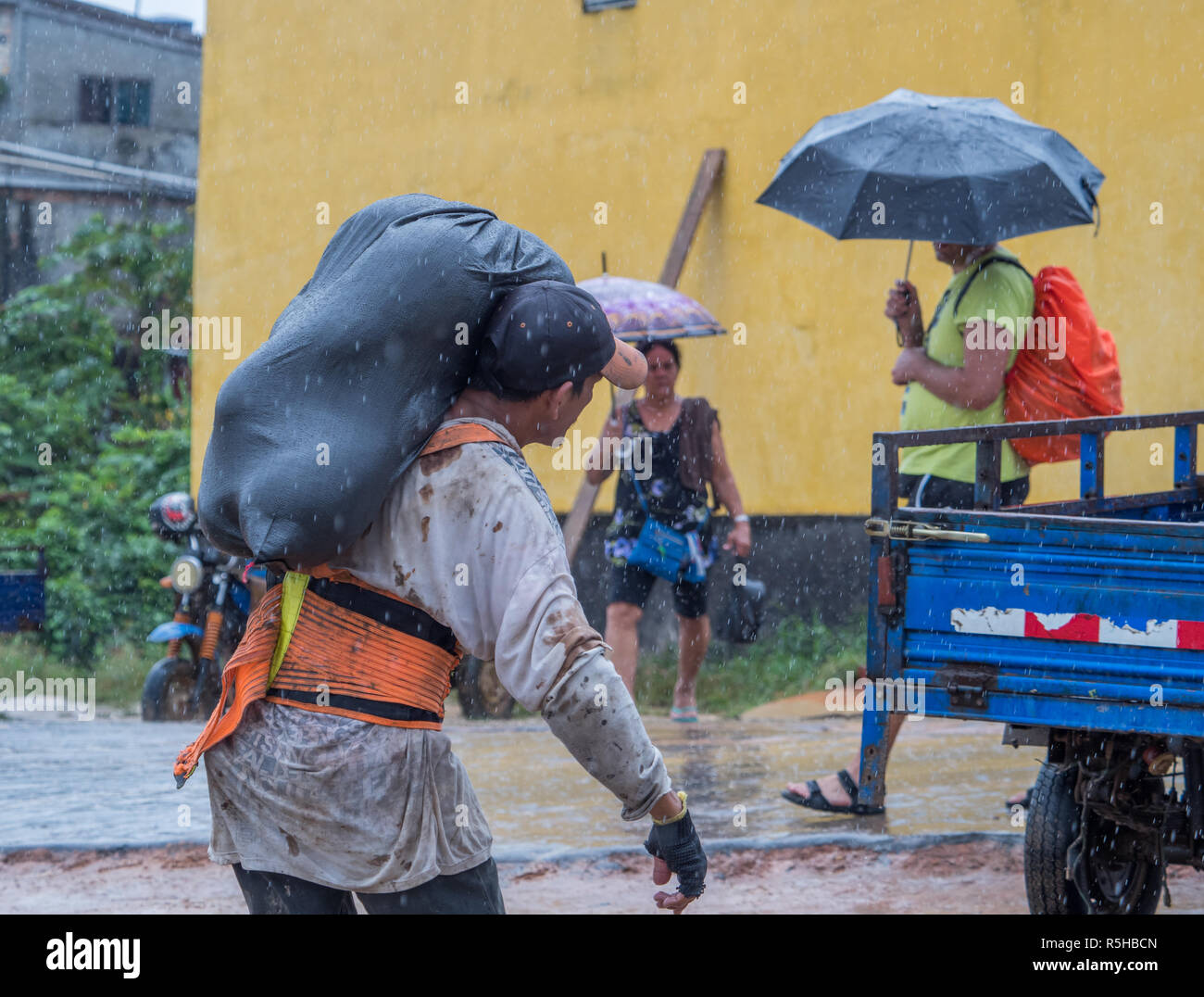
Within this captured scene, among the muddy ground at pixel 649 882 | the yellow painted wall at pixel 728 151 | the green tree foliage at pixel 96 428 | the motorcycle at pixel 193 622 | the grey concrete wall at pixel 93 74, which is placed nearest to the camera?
the muddy ground at pixel 649 882

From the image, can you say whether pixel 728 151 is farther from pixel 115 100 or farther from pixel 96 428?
pixel 115 100

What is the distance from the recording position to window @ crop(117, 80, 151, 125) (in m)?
24.0

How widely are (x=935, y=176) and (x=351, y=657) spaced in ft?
12.6

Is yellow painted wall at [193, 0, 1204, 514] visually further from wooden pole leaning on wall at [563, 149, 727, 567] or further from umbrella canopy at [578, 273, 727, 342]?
umbrella canopy at [578, 273, 727, 342]

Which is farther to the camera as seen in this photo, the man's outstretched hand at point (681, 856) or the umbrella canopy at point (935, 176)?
the umbrella canopy at point (935, 176)

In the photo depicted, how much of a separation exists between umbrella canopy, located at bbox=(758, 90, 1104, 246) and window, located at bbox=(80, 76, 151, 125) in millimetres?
19632

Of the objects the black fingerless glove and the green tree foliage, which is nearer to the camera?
the black fingerless glove

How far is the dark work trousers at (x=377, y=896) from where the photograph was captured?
8.19ft

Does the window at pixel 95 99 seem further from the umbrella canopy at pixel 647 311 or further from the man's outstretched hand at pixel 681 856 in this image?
the man's outstretched hand at pixel 681 856

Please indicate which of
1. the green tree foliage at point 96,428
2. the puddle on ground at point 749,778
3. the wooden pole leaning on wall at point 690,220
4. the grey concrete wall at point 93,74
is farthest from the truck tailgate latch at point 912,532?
the grey concrete wall at point 93,74

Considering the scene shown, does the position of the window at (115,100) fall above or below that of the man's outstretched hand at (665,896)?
above

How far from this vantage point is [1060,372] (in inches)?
220

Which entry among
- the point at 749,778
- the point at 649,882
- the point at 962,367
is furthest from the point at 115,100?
the point at 649,882

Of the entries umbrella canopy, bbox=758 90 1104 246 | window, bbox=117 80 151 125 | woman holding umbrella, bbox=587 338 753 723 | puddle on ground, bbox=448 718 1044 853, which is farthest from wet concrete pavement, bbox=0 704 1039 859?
window, bbox=117 80 151 125
